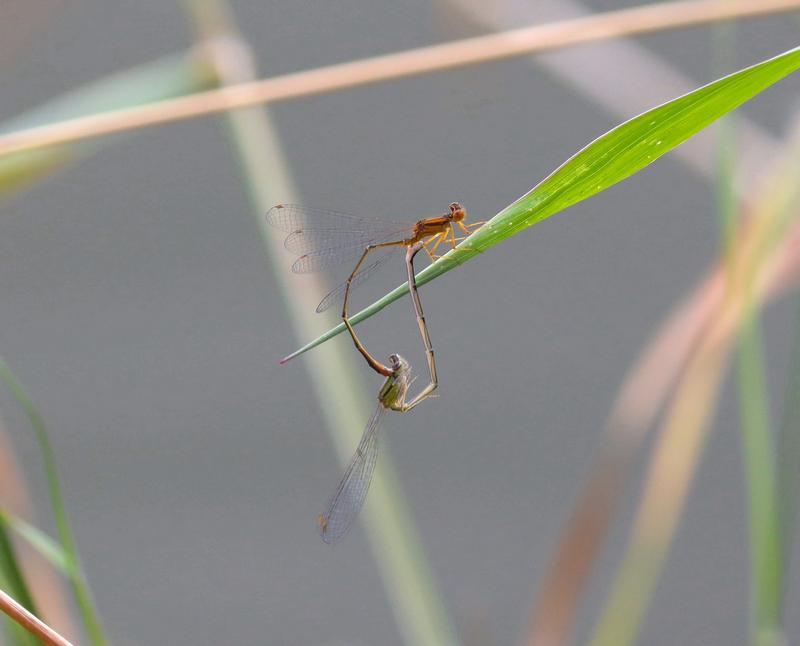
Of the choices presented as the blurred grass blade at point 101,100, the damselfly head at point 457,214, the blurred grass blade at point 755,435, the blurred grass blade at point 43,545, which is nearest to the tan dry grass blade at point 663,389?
the blurred grass blade at point 755,435

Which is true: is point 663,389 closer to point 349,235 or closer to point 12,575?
point 349,235

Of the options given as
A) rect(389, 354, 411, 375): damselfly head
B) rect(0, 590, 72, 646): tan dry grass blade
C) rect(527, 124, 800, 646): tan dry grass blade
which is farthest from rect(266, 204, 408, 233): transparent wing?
rect(0, 590, 72, 646): tan dry grass blade

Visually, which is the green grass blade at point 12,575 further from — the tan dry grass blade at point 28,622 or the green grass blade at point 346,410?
the green grass blade at point 346,410

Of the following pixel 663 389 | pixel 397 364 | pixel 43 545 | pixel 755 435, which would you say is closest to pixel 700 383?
pixel 663 389

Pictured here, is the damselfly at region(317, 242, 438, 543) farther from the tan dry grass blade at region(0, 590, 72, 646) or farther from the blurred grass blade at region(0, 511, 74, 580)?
the tan dry grass blade at region(0, 590, 72, 646)

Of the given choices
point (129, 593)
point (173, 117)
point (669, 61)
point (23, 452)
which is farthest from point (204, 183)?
point (173, 117)

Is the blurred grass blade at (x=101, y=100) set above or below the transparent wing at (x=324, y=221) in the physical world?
above
